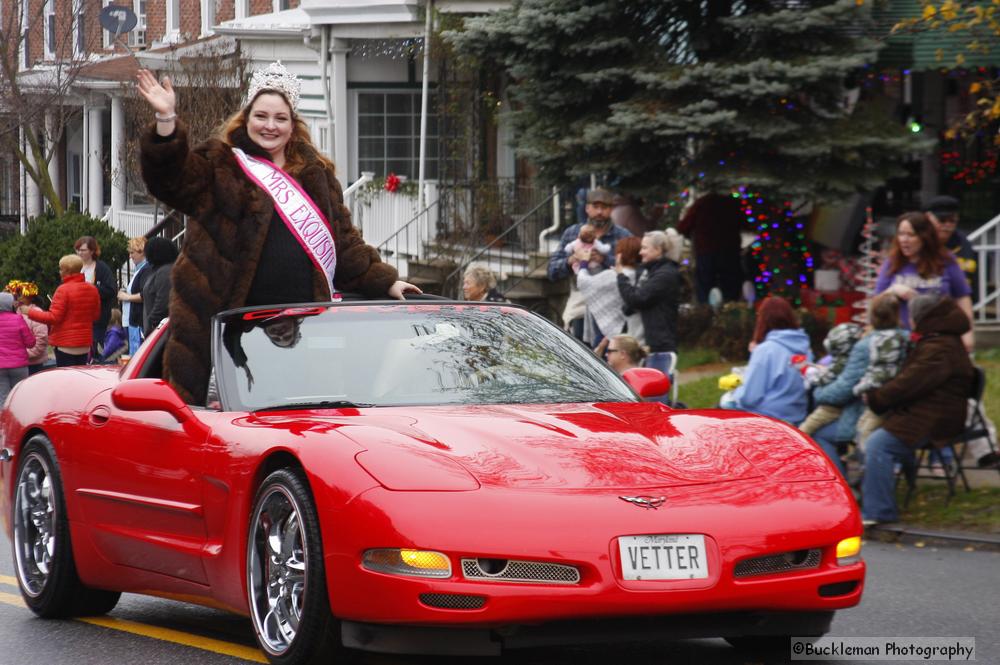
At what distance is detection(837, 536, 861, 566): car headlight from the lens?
573 cm

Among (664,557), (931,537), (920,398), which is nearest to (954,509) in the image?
(931,537)

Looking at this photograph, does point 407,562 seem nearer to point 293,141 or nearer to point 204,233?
point 204,233

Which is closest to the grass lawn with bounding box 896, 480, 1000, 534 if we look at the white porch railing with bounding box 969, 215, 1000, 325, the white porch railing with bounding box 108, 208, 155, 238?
the white porch railing with bounding box 969, 215, 1000, 325

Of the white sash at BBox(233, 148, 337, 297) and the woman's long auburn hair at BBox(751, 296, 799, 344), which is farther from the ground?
the white sash at BBox(233, 148, 337, 297)

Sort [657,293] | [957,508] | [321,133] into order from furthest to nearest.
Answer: [321,133] < [657,293] < [957,508]

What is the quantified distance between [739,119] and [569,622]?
40.5ft

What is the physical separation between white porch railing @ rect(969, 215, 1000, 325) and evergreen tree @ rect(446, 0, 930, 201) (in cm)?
113

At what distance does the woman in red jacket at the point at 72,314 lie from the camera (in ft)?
60.4

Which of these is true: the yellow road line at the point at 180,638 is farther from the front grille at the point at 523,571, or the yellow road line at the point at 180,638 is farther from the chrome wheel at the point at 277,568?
the front grille at the point at 523,571

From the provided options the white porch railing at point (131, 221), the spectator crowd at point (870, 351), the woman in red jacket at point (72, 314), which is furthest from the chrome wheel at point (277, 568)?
the white porch railing at point (131, 221)

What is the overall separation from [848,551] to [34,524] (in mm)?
3836

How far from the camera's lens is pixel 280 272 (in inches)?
308

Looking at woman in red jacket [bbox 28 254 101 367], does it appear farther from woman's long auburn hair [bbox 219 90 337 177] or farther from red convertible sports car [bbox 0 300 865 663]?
red convertible sports car [bbox 0 300 865 663]

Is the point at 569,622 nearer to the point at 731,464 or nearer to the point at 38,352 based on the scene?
the point at 731,464
